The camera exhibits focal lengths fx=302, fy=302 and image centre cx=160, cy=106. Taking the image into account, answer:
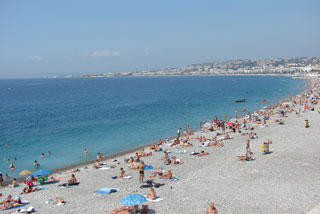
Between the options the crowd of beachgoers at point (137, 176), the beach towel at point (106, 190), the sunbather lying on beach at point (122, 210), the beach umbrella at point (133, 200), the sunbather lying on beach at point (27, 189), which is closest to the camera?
the beach umbrella at point (133, 200)

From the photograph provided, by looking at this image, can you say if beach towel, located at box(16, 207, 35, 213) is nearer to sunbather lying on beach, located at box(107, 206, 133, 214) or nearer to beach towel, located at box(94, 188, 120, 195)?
beach towel, located at box(94, 188, 120, 195)

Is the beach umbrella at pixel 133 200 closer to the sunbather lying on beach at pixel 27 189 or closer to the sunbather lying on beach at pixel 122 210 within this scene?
the sunbather lying on beach at pixel 122 210

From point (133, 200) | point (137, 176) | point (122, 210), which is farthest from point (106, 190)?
point (133, 200)

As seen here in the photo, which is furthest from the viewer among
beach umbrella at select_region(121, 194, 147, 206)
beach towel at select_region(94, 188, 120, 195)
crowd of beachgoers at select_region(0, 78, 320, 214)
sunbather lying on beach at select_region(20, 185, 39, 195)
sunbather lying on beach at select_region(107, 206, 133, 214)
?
sunbather lying on beach at select_region(20, 185, 39, 195)

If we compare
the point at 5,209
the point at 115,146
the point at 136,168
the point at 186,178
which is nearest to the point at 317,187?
the point at 186,178

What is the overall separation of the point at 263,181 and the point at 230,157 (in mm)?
5186

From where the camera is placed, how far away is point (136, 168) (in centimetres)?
1984

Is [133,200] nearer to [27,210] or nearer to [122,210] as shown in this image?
[122,210]

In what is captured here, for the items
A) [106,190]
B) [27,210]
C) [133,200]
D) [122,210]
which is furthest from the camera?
[106,190]

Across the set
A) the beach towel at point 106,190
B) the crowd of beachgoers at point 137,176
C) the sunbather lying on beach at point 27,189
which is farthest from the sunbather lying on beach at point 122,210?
the sunbather lying on beach at point 27,189

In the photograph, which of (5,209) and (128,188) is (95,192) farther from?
(5,209)

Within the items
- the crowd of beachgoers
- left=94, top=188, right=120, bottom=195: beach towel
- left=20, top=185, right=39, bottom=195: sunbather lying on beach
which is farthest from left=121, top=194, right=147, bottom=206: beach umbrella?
left=20, top=185, right=39, bottom=195: sunbather lying on beach

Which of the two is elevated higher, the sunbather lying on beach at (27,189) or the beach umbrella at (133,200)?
the beach umbrella at (133,200)

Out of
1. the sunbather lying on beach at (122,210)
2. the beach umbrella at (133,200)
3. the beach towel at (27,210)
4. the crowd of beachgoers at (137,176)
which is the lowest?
the crowd of beachgoers at (137,176)
